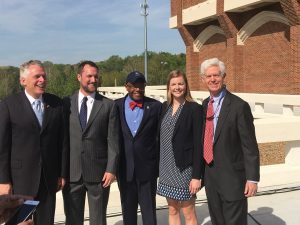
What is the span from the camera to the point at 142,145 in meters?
4.17

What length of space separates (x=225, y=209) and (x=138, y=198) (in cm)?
102

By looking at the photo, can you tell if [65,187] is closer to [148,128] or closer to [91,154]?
[91,154]

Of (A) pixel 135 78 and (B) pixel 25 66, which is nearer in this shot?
(B) pixel 25 66

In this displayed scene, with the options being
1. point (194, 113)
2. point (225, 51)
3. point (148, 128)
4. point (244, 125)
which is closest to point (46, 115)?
point (148, 128)

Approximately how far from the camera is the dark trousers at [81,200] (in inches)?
159

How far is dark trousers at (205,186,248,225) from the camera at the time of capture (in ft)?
12.0

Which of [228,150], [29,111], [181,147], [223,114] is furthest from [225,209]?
[29,111]

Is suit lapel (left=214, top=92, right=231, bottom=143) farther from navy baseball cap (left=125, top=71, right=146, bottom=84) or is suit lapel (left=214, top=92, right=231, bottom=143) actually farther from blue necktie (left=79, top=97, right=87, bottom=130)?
blue necktie (left=79, top=97, right=87, bottom=130)

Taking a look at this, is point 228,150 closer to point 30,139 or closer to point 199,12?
point 30,139

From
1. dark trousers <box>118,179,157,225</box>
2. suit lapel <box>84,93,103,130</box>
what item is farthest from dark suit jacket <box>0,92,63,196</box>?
dark trousers <box>118,179,157,225</box>

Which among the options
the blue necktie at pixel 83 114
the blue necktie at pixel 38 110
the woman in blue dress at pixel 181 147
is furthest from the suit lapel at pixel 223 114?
the blue necktie at pixel 38 110

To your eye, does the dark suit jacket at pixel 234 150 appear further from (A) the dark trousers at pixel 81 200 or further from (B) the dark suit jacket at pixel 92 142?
(A) the dark trousers at pixel 81 200

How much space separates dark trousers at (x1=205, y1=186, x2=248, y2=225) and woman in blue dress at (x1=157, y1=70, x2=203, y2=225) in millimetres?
179

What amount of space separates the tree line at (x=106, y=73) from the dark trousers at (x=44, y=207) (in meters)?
4.12
